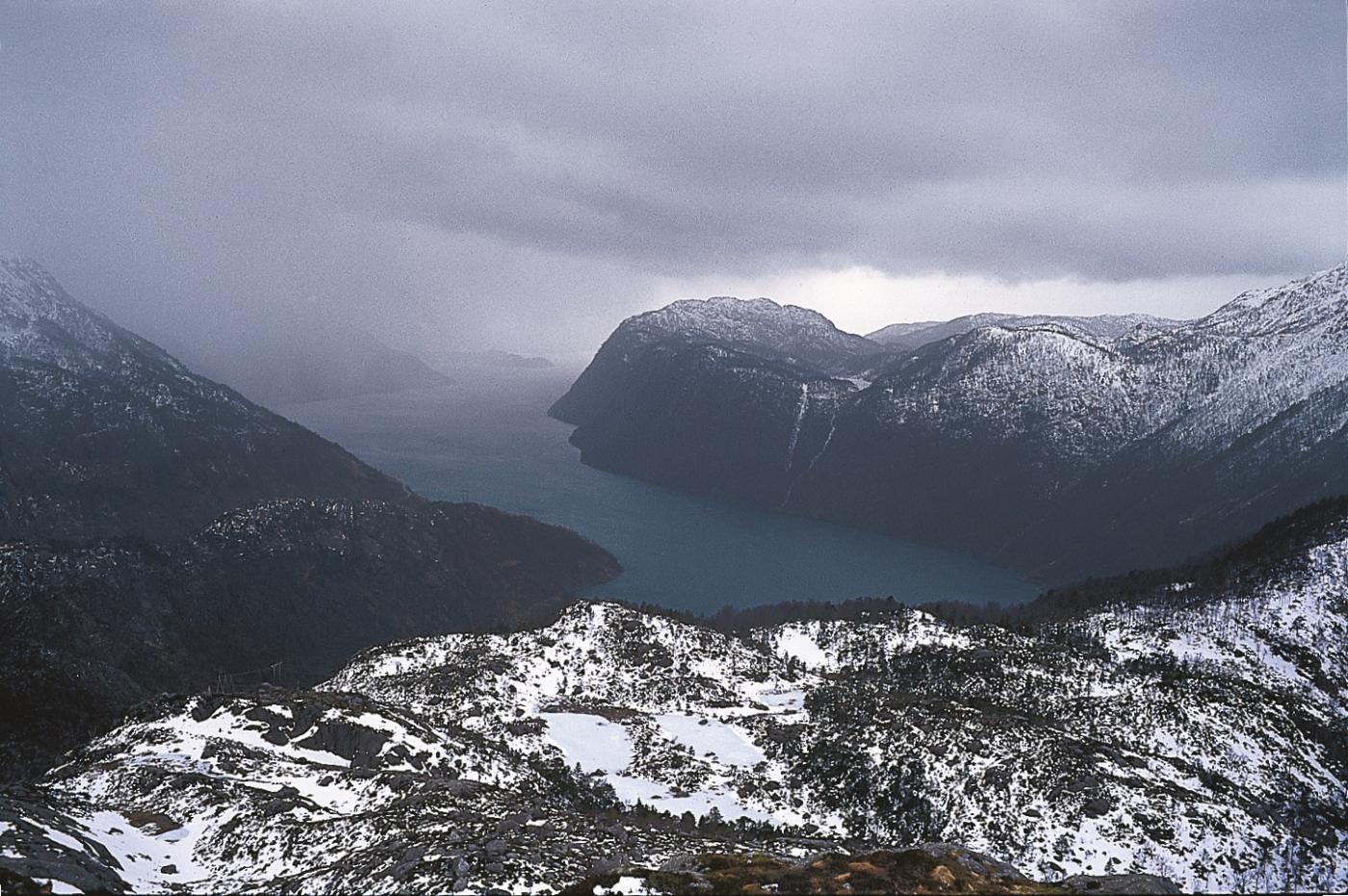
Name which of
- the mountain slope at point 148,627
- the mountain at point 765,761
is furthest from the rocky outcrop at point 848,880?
the mountain slope at point 148,627

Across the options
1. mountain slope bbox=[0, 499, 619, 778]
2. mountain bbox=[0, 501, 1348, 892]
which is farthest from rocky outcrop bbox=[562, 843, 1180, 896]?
mountain slope bbox=[0, 499, 619, 778]

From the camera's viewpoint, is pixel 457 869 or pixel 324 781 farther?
pixel 324 781

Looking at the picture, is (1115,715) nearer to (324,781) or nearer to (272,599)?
(324,781)

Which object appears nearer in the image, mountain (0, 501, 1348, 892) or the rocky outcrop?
the rocky outcrop

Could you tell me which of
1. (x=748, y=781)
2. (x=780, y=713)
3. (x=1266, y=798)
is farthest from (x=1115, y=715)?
(x=748, y=781)

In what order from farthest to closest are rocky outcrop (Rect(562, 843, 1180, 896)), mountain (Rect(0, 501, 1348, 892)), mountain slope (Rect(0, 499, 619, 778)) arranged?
mountain slope (Rect(0, 499, 619, 778))
mountain (Rect(0, 501, 1348, 892))
rocky outcrop (Rect(562, 843, 1180, 896))

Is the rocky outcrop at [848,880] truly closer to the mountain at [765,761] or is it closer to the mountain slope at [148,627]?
the mountain at [765,761]

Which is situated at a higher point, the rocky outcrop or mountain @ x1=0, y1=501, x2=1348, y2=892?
the rocky outcrop

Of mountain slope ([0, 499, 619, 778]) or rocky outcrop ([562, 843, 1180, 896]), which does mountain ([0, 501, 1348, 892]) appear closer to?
rocky outcrop ([562, 843, 1180, 896])
